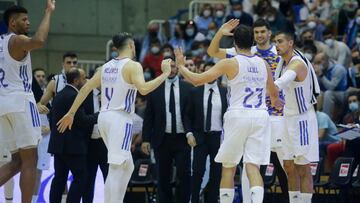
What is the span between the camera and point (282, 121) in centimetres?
1458

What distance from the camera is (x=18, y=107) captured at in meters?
13.3

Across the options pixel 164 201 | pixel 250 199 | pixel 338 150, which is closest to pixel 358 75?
pixel 338 150

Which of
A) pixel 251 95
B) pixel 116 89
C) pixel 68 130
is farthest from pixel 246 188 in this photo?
pixel 68 130

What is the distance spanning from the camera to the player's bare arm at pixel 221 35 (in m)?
13.8

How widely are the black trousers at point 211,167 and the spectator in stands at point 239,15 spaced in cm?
676

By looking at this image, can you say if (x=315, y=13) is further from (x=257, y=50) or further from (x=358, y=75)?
(x=257, y=50)

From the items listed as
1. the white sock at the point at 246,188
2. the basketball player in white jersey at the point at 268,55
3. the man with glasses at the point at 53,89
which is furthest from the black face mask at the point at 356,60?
the white sock at the point at 246,188

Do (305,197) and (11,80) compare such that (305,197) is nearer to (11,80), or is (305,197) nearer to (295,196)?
(295,196)

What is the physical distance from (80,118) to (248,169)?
3.11 meters

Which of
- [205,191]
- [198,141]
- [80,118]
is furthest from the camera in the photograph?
[205,191]

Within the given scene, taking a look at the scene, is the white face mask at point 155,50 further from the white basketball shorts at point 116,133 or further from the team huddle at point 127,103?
the white basketball shorts at point 116,133

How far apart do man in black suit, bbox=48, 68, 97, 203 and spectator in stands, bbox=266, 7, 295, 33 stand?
833cm

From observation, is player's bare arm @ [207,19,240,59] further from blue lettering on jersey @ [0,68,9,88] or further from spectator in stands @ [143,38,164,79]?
spectator in stands @ [143,38,164,79]

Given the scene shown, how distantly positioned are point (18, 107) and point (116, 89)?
1.30 m
